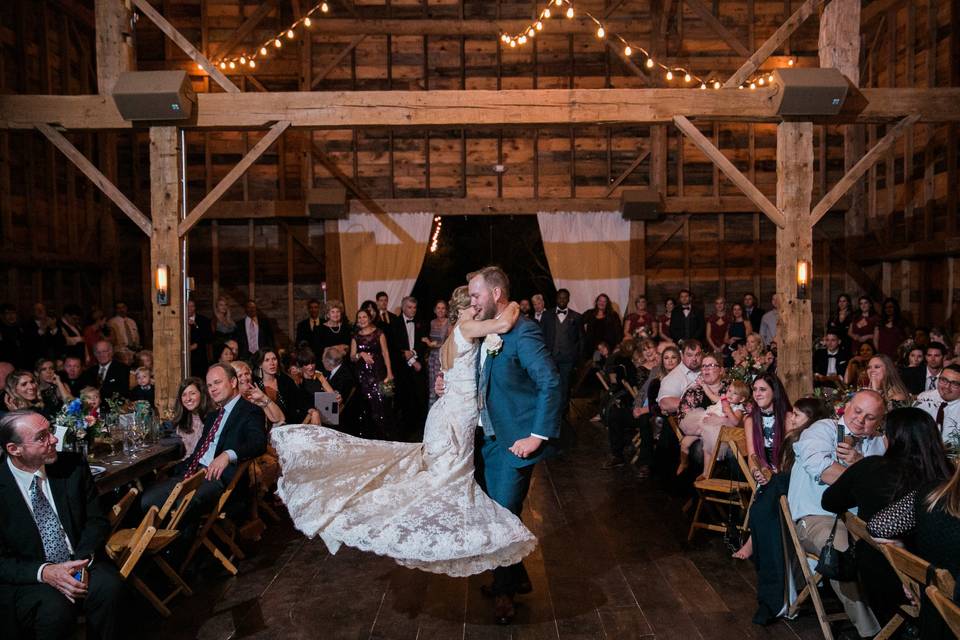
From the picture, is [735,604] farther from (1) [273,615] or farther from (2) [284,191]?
(2) [284,191]

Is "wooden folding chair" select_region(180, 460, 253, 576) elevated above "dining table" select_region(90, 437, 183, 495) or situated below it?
below

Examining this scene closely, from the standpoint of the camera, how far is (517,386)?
4.13m

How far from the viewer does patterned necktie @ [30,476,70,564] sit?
3547 mm

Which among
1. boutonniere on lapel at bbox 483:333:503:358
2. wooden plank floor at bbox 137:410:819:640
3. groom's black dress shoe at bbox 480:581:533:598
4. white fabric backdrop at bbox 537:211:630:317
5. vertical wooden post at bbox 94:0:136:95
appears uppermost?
vertical wooden post at bbox 94:0:136:95

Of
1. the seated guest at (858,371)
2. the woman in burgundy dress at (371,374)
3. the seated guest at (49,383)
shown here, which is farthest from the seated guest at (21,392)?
the seated guest at (858,371)

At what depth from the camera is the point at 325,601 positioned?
4.53 meters

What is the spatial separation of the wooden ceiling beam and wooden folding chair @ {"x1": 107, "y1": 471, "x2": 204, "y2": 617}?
486cm

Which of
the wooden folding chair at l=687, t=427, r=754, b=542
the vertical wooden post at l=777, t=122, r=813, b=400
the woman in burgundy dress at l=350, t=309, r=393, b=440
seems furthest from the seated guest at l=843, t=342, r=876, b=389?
the woman in burgundy dress at l=350, t=309, r=393, b=440

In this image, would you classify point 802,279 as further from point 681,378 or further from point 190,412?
point 190,412

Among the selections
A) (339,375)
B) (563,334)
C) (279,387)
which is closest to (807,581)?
(279,387)

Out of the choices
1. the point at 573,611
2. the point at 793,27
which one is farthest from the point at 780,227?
the point at 573,611

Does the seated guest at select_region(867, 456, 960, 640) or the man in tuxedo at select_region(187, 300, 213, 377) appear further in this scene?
the man in tuxedo at select_region(187, 300, 213, 377)

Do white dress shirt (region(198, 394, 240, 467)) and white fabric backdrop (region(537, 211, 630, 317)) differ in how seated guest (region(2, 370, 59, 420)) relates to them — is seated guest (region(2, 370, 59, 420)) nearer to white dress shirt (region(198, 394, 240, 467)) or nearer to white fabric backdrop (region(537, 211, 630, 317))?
white dress shirt (region(198, 394, 240, 467))

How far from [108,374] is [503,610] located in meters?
5.34
